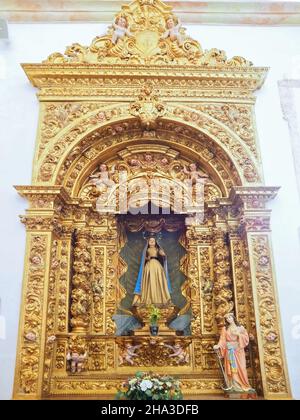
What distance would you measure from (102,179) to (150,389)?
415 centimetres

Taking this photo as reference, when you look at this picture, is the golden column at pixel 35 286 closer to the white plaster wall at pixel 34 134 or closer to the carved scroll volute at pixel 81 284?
the white plaster wall at pixel 34 134

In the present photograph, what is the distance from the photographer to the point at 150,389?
5.64 metres

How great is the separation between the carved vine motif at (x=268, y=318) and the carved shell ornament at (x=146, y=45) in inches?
146

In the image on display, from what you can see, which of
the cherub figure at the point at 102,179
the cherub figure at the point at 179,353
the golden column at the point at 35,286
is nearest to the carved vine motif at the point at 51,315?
the golden column at the point at 35,286

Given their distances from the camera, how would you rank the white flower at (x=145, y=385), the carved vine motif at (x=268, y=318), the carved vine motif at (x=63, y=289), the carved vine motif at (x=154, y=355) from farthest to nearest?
the carved vine motif at (x=154, y=355) → the carved vine motif at (x=63, y=289) → the carved vine motif at (x=268, y=318) → the white flower at (x=145, y=385)

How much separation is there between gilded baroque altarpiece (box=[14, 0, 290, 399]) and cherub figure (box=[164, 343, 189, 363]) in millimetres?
44

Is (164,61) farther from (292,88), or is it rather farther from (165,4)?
(292,88)

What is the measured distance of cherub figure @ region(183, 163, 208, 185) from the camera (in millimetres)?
8375

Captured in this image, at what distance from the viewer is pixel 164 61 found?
27.2ft

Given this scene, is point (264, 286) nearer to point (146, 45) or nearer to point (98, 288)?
point (98, 288)

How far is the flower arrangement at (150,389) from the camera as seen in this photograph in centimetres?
560

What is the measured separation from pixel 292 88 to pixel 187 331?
511cm
